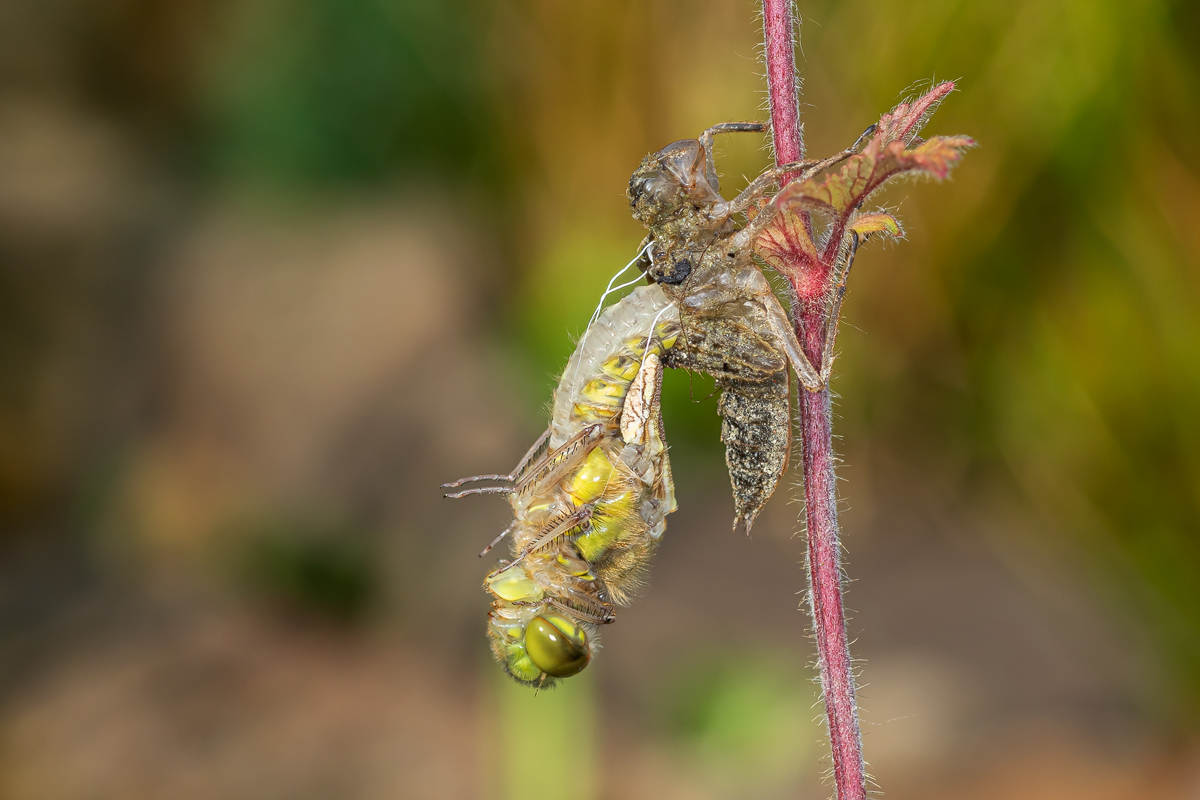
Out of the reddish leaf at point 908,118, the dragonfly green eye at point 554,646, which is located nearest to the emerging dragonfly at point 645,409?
the dragonfly green eye at point 554,646

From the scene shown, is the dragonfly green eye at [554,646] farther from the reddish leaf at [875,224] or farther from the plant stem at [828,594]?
the reddish leaf at [875,224]

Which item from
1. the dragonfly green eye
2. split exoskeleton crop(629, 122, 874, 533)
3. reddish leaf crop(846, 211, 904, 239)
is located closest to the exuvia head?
split exoskeleton crop(629, 122, 874, 533)

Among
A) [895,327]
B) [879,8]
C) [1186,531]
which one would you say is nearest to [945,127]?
[879,8]

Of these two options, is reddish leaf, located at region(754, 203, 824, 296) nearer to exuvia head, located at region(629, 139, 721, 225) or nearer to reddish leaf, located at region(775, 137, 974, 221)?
reddish leaf, located at region(775, 137, 974, 221)

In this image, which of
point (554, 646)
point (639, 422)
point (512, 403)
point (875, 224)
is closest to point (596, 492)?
point (639, 422)

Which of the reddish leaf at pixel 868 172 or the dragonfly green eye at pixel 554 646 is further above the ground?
the reddish leaf at pixel 868 172

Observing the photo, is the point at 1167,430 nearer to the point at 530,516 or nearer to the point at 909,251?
the point at 909,251

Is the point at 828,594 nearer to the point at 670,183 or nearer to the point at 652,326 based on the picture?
the point at 652,326
